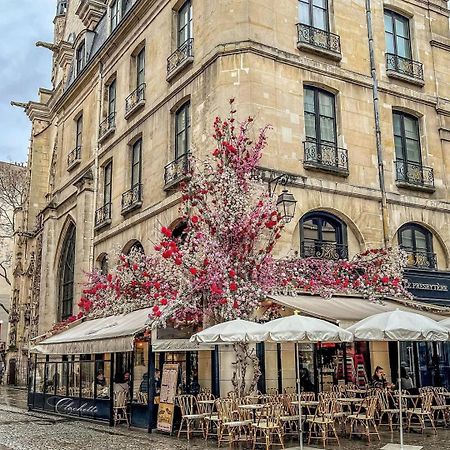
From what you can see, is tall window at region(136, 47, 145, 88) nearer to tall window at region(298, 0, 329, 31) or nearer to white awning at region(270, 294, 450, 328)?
tall window at region(298, 0, 329, 31)

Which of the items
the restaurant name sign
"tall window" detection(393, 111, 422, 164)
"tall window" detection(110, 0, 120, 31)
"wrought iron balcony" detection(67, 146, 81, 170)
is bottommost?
the restaurant name sign

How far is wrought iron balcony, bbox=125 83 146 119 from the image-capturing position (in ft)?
60.8

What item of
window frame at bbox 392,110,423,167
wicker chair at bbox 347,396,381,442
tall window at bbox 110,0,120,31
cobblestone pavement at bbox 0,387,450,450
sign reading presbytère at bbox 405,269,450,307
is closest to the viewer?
cobblestone pavement at bbox 0,387,450,450

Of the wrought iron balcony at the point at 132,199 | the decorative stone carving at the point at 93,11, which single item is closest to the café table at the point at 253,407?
the wrought iron balcony at the point at 132,199

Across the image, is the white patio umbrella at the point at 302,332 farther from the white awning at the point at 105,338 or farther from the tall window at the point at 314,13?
the tall window at the point at 314,13

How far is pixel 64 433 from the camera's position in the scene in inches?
478

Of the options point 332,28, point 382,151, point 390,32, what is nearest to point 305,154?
point 382,151

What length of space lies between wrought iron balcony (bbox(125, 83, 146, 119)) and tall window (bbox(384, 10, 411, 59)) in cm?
765

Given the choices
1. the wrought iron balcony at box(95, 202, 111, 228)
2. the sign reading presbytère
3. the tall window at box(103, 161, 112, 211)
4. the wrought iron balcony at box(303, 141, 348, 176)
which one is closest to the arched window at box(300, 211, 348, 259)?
the wrought iron balcony at box(303, 141, 348, 176)

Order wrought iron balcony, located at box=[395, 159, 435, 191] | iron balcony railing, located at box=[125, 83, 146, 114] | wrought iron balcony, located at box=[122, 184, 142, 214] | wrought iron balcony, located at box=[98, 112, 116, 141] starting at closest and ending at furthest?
wrought iron balcony, located at box=[395, 159, 435, 191] → wrought iron balcony, located at box=[122, 184, 142, 214] → iron balcony railing, located at box=[125, 83, 146, 114] → wrought iron balcony, located at box=[98, 112, 116, 141]

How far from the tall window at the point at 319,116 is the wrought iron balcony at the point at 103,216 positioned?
316 inches

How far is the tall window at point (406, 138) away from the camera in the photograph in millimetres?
16750

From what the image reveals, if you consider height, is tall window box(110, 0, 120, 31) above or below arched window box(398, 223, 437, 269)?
above

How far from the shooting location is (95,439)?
11.2 m
